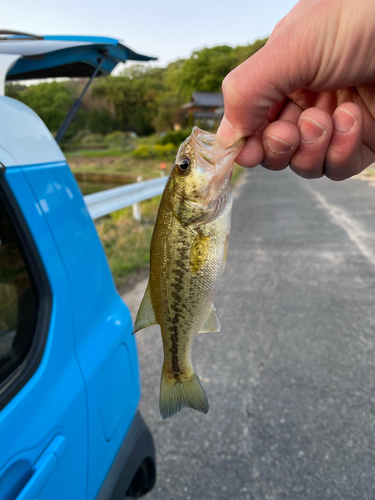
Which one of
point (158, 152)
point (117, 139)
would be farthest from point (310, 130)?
point (117, 139)

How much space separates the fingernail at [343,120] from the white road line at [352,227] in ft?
16.7

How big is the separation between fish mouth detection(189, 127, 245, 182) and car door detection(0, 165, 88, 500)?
2.18ft

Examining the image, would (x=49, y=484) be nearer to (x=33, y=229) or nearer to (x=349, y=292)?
(x=33, y=229)

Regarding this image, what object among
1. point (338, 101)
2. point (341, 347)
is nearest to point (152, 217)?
point (341, 347)

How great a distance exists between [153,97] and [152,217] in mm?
45967

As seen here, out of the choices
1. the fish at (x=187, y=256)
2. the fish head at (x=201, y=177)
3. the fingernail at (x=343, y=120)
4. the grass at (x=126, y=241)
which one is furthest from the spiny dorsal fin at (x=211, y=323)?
the grass at (x=126, y=241)

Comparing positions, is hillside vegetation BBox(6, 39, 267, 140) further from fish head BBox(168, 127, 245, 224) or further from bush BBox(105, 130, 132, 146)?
fish head BBox(168, 127, 245, 224)

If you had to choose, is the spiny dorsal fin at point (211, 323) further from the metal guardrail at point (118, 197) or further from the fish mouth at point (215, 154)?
the metal guardrail at point (118, 197)

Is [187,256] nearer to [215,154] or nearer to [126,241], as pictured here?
[215,154]

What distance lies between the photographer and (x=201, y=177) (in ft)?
4.52

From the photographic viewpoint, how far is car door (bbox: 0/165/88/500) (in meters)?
1.20

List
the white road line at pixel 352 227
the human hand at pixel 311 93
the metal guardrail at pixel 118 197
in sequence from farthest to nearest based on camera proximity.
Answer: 1. the white road line at pixel 352 227
2. the metal guardrail at pixel 118 197
3. the human hand at pixel 311 93

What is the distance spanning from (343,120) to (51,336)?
140 cm

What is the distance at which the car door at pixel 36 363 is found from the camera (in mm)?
1199
